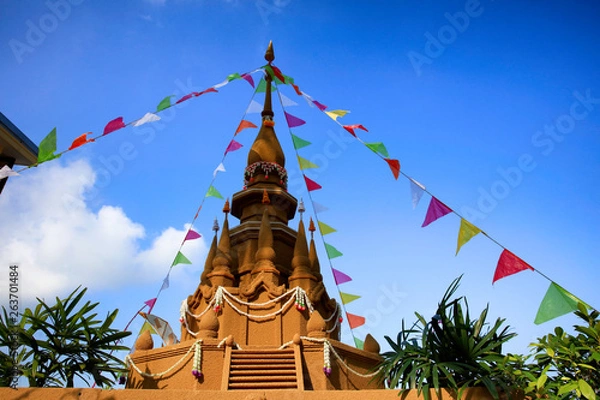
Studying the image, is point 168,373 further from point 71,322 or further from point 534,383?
point 534,383

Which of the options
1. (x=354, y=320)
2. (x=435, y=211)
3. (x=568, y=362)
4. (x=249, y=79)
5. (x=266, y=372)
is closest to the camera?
(x=568, y=362)

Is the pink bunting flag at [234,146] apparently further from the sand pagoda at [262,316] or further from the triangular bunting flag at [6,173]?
the triangular bunting flag at [6,173]

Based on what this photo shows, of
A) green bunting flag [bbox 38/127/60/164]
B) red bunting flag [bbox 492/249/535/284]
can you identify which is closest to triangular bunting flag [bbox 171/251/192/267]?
green bunting flag [bbox 38/127/60/164]

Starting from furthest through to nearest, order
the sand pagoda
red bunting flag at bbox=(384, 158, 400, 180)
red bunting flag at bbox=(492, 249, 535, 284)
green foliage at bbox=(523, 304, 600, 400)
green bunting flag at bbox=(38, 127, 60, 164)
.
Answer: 1. red bunting flag at bbox=(384, 158, 400, 180)
2. the sand pagoda
3. green bunting flag at bbox=(38, 127, 60, 164)
4. red bunting flag at bbox=(492, 249, 535, 284)
5. green foliage at bbox=(523, 304, 600, 400)

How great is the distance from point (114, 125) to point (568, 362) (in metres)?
11.4

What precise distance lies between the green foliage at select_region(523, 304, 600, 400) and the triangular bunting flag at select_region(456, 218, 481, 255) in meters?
2.86

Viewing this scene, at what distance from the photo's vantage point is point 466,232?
11125 millimetres

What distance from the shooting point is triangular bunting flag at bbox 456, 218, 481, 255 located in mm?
11023

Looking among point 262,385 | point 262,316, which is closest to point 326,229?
point 262,316

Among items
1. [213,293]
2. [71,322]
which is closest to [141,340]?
[213,293]

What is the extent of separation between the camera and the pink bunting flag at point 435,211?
1179 cm

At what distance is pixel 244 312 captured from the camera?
15156mm

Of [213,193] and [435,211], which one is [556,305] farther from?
[213,193]

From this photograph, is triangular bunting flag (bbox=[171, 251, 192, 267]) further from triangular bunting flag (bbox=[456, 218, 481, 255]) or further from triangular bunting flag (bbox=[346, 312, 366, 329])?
triangular bunting flag (bbox=[456, 218, 481, 255])
